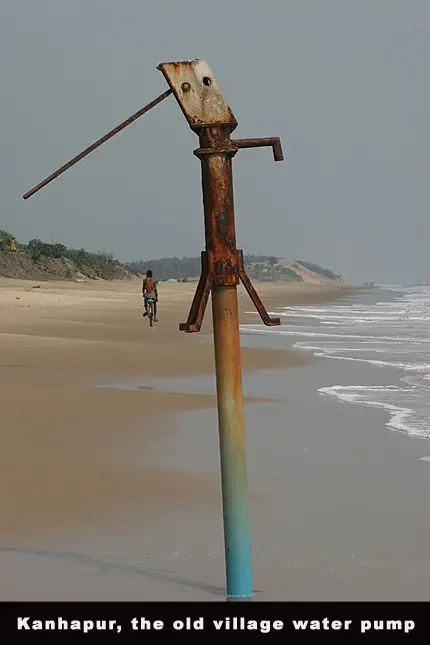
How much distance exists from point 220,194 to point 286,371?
34.6 feet

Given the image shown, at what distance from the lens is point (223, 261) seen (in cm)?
441

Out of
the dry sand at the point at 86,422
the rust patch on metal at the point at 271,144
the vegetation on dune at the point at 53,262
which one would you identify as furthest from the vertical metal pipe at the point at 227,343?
the vegetation on dune at the point at 53,262

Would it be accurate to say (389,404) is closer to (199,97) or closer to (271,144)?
(271,144)

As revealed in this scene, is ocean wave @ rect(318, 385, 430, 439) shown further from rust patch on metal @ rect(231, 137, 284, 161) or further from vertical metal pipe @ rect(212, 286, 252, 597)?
rust patch on metal @ rect(231, 137, 284, 161)

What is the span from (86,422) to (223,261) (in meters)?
5.09

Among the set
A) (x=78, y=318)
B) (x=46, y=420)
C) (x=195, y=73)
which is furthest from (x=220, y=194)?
(x=78, y=318)

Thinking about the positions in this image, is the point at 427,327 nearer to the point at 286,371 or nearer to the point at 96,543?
the point at 286,371

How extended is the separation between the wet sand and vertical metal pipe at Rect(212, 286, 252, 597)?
0.34 meters

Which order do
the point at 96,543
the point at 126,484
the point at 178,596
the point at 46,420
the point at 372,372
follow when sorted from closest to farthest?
the point at 178,596
the point at 96,543
the point at 126,484
the point at 46,420
the point at 372,372

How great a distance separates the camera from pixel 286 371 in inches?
582

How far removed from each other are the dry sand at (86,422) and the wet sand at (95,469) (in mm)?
12
